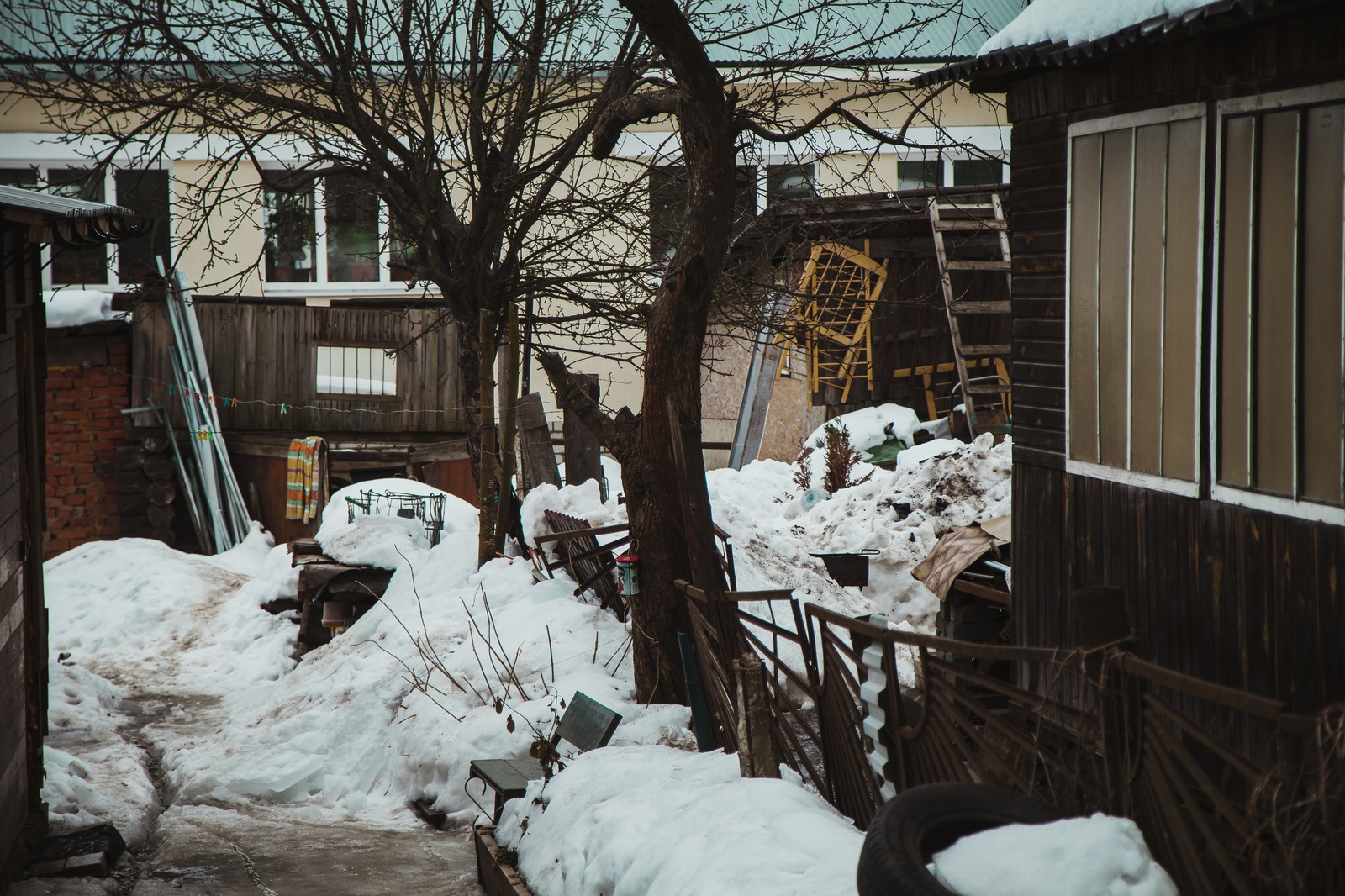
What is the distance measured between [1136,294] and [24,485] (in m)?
6.20

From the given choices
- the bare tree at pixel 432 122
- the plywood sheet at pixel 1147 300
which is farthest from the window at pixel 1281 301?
the bare tree at pixel 432 122

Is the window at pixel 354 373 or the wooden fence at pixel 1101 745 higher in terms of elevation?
the window at pixel 354 373

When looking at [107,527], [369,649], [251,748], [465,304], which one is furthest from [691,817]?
[107,527]

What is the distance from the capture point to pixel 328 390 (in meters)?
17.7

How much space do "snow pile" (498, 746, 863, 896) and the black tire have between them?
0.32 meters

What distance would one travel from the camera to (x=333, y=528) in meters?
13.0

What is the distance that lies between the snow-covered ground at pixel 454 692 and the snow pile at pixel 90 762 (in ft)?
0.09

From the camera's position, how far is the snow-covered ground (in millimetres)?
4594

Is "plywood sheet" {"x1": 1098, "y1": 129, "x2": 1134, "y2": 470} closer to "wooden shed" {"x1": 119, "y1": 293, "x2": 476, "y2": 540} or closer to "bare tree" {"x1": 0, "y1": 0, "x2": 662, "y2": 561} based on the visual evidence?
"bare tree" {"x1": 0, "y1": 0, "x2": 662, "y2": 561}

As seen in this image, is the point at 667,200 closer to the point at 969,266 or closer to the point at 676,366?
the point at 969,266

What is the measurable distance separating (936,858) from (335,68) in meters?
8.52

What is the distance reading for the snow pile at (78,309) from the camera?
1617cm

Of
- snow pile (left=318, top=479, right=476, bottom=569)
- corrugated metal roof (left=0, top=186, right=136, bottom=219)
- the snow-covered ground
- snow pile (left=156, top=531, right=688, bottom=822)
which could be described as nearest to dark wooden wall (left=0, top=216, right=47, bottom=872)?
corrugated metal roof (left=0, top=186, right=136, bottom=219)

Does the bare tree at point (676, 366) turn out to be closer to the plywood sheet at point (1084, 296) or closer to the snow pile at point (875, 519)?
the plywood sheet at point (1084, 296)
